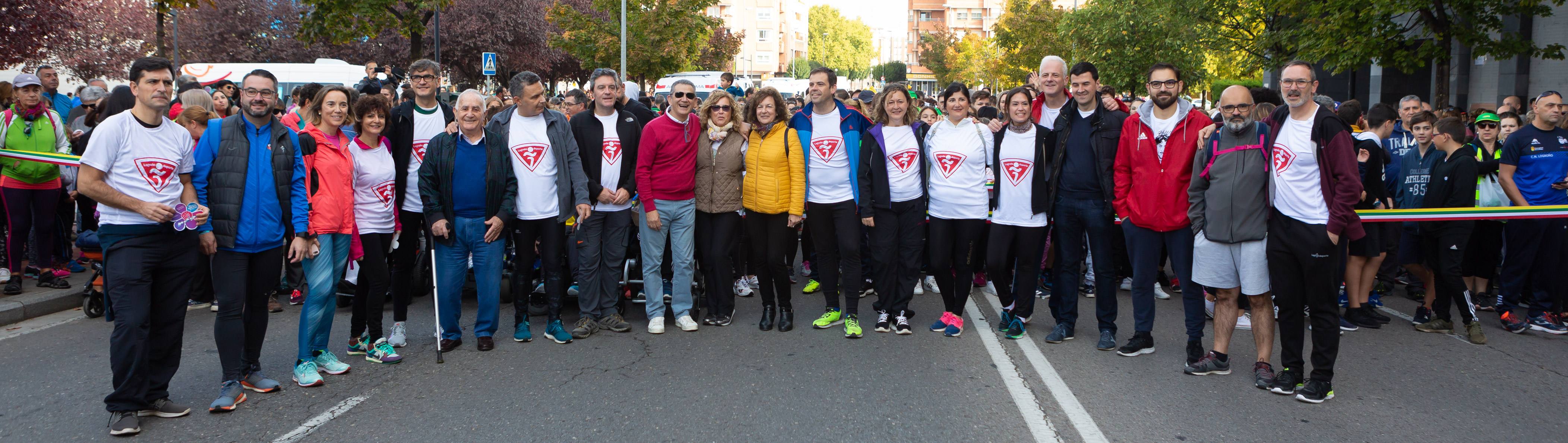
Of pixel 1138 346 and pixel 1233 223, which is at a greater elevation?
pixel 1233 223

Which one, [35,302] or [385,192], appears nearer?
[385,192]

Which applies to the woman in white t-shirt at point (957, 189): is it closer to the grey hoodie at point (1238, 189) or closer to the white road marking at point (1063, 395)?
the white road marking at point (1063, 395)

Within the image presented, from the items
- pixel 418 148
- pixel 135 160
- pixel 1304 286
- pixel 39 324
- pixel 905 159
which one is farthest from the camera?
pixel 39 324

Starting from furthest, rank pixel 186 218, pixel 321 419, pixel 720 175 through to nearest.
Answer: pixel 720 175 < pixel 321 419 < pixel 186 218

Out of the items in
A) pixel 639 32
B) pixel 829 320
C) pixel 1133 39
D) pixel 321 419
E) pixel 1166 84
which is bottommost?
pixel 321 419

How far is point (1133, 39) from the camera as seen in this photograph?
3091 centimetres

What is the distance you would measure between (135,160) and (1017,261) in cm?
509

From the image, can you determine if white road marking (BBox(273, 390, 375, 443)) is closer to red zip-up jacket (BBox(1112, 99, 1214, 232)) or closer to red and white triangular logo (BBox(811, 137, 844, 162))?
red and white triangular logo (BBox(811, 137, 844, 162))

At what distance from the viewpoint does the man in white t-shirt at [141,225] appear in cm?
453

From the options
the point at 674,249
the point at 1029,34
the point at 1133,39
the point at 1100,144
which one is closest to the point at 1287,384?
the point at 1100,144

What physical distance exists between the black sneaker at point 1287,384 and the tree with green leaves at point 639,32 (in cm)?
2673

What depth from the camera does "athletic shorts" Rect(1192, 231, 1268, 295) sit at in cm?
554

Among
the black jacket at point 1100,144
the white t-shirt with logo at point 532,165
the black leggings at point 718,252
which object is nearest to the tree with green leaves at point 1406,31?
the black jacket at point 1100,144

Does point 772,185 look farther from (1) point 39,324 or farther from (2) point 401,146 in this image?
(1) point 39,324
